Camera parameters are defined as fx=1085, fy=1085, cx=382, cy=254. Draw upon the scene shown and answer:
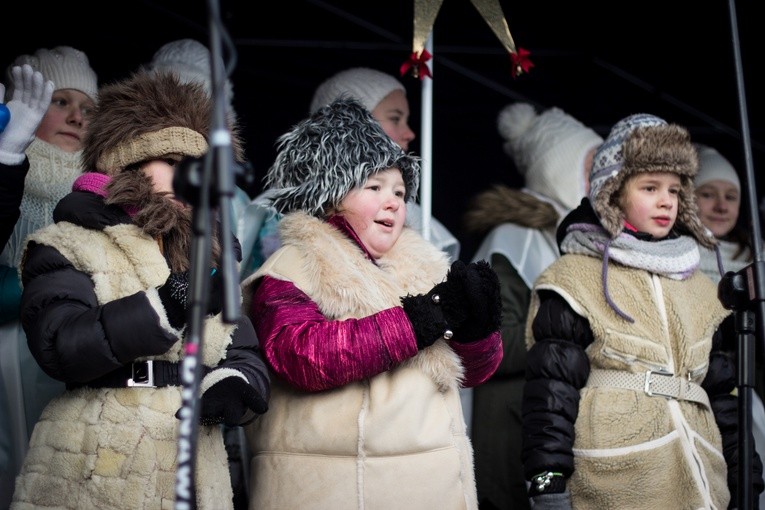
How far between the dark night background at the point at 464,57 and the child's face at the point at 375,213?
1777mm

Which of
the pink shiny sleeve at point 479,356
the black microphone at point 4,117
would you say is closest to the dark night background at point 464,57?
the black microphone at point 4,117

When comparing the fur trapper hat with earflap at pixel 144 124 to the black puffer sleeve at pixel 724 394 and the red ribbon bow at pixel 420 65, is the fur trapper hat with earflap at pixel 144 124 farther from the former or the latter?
the black puffer sleeve at pixel 724 394

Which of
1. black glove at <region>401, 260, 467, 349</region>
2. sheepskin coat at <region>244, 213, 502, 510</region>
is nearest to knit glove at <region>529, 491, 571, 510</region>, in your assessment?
A: sheepskin coat at <region>244, 213, 502, 510</region>

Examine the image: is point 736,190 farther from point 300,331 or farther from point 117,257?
point 117,257

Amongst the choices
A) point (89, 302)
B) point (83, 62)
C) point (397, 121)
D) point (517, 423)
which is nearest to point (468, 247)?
point (397, 121)

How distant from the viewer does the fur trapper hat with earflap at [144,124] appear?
113 inches

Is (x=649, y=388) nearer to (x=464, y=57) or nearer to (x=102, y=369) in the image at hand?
(x=102, y=369)

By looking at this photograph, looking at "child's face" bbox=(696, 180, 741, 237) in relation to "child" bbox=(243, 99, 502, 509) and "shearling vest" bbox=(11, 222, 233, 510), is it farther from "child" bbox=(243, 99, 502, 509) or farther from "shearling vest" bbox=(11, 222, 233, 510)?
"shearling vest" bbox=(11, 222, 233, 510)

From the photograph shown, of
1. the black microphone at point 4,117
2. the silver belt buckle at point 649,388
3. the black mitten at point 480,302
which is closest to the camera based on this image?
the black mitten at point 480,302

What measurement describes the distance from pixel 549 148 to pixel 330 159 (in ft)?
6.96

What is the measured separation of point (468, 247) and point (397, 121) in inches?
36.2

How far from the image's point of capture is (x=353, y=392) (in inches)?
118

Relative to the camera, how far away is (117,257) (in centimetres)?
275

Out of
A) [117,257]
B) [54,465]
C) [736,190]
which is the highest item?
[736,190]
